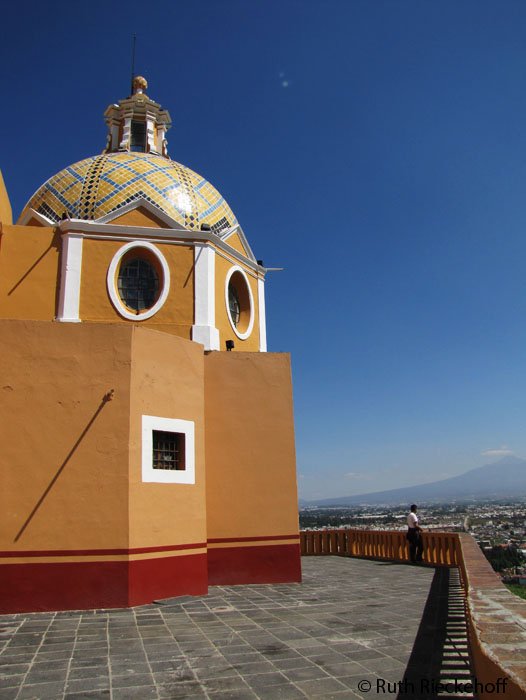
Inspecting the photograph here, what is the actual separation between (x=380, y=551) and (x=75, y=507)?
29.0ft

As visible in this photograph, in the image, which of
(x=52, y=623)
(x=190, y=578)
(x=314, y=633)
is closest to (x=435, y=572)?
(x=190, y=578)

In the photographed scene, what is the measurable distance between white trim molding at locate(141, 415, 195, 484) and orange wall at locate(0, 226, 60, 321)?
12.1 ft

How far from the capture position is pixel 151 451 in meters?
9.02

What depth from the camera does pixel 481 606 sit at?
3.91m

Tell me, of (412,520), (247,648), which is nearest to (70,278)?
(247,648)

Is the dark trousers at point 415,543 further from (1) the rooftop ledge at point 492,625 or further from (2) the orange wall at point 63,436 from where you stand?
(2) the orange wall at point 63,436

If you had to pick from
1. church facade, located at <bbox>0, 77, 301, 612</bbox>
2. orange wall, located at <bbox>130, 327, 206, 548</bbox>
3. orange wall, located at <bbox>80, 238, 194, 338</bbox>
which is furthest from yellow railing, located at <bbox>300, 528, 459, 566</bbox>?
orange wall, located at <bbox>80, 238, 194, 338</bbox>

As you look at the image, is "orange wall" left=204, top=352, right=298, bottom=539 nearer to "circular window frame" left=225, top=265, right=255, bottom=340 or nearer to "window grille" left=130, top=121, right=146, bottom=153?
"circular window frame" left=225, top=265, right=255, bottom=340

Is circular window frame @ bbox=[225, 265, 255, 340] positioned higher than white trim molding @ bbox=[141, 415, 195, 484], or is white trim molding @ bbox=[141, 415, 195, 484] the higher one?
circular window frame @ bbox=[225, 265, 255, 340]

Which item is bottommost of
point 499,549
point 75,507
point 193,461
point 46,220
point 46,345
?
point 499,549

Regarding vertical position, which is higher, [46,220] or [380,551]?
[46,220]

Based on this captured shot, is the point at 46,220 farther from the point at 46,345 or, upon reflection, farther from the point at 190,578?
the point at 190,578

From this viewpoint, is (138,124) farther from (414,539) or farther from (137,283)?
(414,539)

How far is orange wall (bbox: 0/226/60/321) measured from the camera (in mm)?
11266
